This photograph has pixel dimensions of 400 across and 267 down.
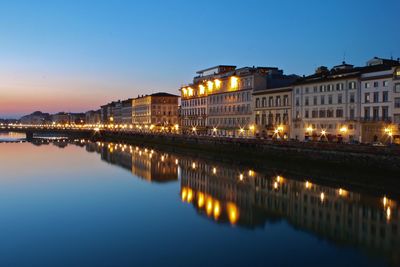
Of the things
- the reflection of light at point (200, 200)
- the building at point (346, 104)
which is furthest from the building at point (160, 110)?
the reflection of light at point (200, 200)

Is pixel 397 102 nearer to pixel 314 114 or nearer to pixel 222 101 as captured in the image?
pixel 314 114

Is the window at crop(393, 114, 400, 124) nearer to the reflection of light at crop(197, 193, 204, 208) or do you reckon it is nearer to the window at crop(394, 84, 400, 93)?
the window at crop(394, 84, 400, 93)

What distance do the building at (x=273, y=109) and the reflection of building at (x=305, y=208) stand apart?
90.4ft

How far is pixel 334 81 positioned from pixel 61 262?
47.6 m

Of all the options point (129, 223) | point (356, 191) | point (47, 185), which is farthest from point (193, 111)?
point (129, 223)

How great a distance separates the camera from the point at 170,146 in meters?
86.0

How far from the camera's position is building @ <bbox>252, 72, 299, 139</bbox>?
6775 centimetres

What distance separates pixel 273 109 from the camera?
232ft

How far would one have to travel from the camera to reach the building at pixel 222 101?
78.4 metres

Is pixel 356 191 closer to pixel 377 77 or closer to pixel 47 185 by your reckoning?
pixel 377 77

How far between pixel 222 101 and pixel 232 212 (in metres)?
60.5

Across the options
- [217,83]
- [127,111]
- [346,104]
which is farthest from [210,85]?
[127,111]

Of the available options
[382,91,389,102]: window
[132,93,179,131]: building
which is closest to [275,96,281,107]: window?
[382,91,389,102]: window

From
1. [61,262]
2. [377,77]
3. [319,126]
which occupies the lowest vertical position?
[61,262]
